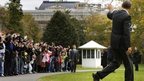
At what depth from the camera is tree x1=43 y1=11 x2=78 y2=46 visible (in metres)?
73.1

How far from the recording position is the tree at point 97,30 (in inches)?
3794

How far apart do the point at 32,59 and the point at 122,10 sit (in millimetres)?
Result: 19377

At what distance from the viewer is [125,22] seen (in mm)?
14555

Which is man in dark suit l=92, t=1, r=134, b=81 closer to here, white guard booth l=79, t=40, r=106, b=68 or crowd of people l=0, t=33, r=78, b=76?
crowd of people l=0, t=33, r=78, b=76

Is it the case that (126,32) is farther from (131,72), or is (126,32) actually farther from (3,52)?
(3,52)

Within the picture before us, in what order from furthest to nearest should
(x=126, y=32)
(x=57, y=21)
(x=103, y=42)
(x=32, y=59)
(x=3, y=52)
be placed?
(x=103, y=42)
(x=57, y=21)
(x=32, y=59)
(x=3, y=52)
(x=126, y=32)

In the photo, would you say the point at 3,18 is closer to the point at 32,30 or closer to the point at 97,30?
the point at 97,30

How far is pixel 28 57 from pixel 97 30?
6756 cm

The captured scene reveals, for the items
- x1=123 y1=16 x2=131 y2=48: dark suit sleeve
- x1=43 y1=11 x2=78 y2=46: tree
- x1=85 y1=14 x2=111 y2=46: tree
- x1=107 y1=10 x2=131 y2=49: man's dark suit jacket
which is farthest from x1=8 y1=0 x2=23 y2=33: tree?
x1=123 y1=16 x2=131 y2=48: dark suit sleeve

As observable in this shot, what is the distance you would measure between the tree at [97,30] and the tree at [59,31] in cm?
2127

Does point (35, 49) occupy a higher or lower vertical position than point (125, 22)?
lower

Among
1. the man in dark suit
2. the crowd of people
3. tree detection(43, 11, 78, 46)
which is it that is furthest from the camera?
tree detection(43, 11, 78, 46)

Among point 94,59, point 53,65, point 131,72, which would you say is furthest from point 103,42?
point 131,72

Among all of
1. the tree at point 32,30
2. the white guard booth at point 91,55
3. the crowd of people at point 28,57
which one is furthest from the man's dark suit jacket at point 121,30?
the tree at point 32,30
